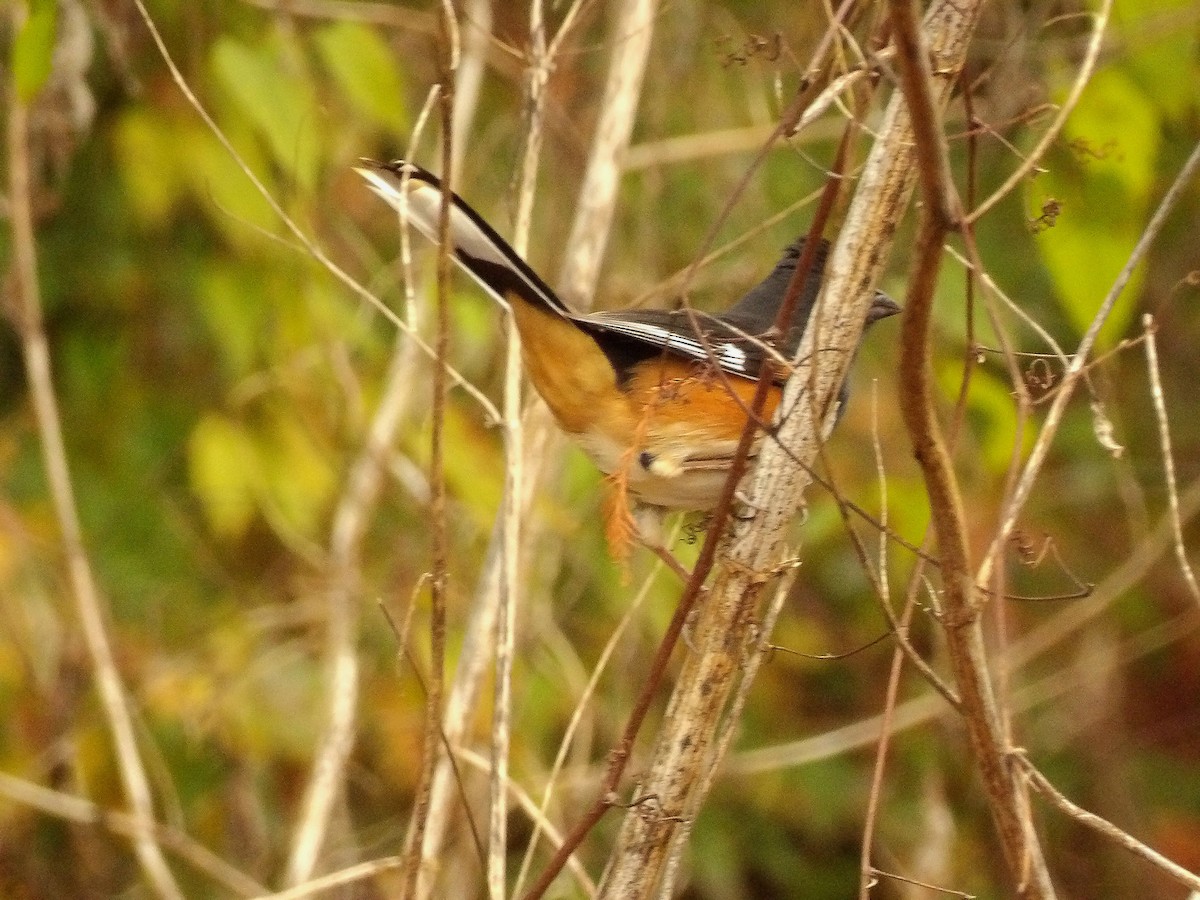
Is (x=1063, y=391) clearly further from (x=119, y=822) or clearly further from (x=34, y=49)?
(x=119, y=822)

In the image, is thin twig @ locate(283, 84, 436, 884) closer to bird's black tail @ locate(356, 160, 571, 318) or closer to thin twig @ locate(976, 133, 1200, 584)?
bird's black tail @ locate(356, 160, 571, 318)

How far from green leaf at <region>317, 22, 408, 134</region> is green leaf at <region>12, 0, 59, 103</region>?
593mm

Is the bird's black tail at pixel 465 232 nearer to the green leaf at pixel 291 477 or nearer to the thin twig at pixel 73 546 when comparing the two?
the green leaf at pixel 291 477

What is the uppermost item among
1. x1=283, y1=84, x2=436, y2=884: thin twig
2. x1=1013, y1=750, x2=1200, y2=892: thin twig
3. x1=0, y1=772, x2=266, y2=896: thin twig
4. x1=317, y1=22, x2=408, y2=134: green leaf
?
x1=317, y1=22, x2=408, y2=134: green leaf

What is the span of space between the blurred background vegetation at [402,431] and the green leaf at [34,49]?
0.42 meters

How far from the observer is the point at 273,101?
2494 mm

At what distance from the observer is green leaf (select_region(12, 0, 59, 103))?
6.56 ft

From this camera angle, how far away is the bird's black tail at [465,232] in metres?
1.74

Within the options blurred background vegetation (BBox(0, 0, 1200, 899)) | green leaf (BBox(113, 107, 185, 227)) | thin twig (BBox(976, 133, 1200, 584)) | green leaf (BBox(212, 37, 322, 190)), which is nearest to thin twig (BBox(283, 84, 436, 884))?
blurred background vegetation (BBox(0, 0, 1200, 899))

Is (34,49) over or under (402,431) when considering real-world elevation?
over

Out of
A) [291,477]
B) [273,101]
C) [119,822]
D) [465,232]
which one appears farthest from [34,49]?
[119,822]

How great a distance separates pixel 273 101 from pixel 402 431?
110 centimetres

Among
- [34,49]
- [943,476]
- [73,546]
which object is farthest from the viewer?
[73,546]

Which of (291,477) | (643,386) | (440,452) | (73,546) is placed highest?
(440,452)
